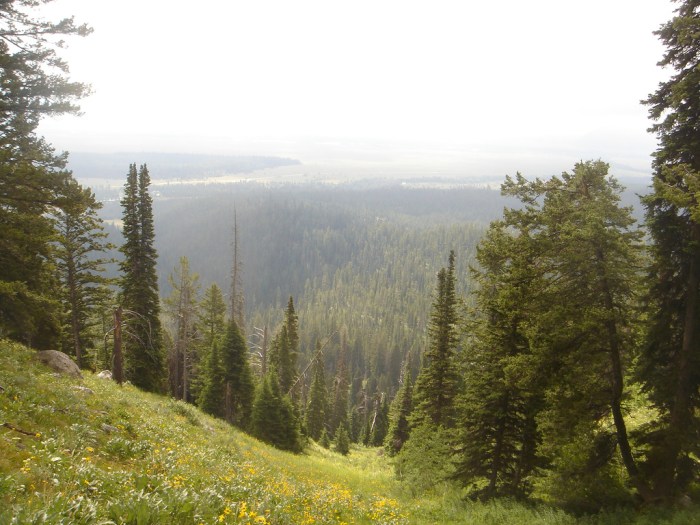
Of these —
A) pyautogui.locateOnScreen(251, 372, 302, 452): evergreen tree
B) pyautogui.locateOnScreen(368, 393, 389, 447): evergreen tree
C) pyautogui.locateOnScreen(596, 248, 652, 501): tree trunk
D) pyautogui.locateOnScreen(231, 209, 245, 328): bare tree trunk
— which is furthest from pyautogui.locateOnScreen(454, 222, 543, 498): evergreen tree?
pyautogui.locateOnScreen(368, 393, 389, 447): evergreen tree

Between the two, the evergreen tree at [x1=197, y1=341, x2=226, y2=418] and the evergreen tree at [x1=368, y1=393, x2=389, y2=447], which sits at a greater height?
the evergreen tree at [x1=197, y1=341, x2=226, y2=418]

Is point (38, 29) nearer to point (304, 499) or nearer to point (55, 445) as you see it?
point (55, 445)

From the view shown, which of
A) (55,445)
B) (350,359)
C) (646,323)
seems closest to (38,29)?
(55,445)

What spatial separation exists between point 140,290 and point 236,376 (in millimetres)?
11276

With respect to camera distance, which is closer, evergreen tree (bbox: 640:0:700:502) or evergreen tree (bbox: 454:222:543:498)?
evergreen tree (bbox: 640:0:700:502)

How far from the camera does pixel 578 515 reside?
1295 centimetres

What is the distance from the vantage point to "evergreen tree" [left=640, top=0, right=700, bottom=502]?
11766 mm

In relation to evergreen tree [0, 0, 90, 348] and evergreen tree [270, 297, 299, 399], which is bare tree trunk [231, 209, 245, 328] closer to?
evergreen tree [270, 297, 299, 399]

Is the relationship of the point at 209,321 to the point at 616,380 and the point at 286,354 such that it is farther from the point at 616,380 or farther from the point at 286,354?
the point at 616,380

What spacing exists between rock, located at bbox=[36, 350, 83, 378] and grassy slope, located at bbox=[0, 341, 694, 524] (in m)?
0.58

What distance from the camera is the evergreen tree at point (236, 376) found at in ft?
119

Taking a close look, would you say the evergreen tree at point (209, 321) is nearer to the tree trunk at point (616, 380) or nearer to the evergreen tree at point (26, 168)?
the evergreen tree at point (26, 168)

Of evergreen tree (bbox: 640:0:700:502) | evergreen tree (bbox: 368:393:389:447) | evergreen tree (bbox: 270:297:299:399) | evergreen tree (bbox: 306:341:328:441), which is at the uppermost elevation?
evergreen tree (bbox: 640:0:700:502)

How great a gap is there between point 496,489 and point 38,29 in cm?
2432
